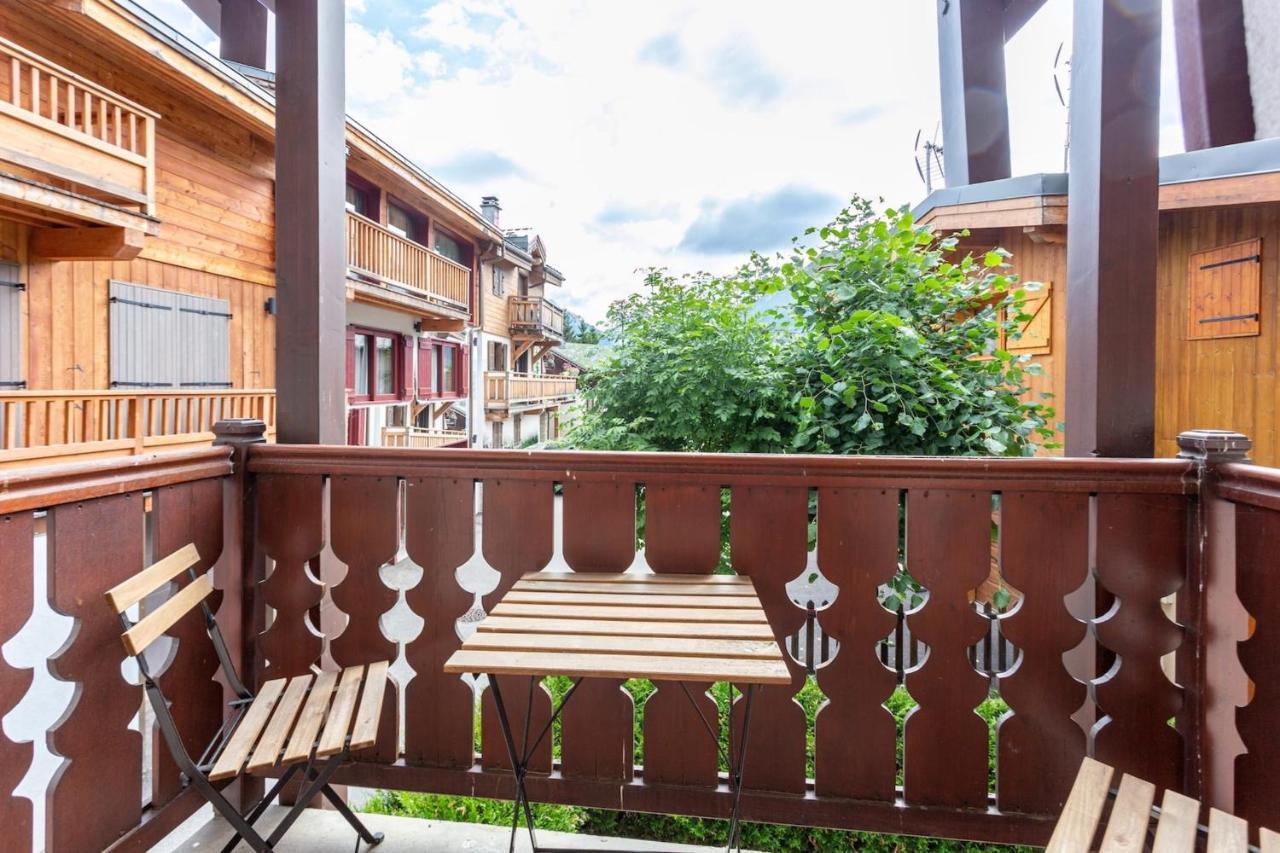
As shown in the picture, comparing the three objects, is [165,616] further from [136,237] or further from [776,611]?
[136,237]

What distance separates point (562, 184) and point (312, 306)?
21.3m

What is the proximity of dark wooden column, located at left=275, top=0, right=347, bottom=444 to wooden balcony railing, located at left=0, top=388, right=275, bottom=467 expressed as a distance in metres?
4.03

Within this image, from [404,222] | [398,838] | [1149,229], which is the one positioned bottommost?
[398,838]

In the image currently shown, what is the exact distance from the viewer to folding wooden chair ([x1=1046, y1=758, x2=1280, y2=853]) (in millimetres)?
928

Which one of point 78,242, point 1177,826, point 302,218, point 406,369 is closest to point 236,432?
point 302,218

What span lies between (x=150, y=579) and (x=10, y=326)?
5492 mm

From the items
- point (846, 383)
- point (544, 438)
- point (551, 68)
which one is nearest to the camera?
point (846, 383)

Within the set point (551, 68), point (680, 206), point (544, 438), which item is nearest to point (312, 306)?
point (551, 68)

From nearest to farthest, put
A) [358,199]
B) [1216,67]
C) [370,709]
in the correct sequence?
[370,709] < [1216,67] < [358,199]

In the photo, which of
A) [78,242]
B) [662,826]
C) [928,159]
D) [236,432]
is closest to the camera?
[236,432]

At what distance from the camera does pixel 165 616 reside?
4.03 feet

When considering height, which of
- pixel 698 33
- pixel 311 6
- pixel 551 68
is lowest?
pixel 311 6

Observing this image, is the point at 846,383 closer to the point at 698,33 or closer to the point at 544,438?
the point at 698,33

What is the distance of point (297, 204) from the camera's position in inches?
64.2
